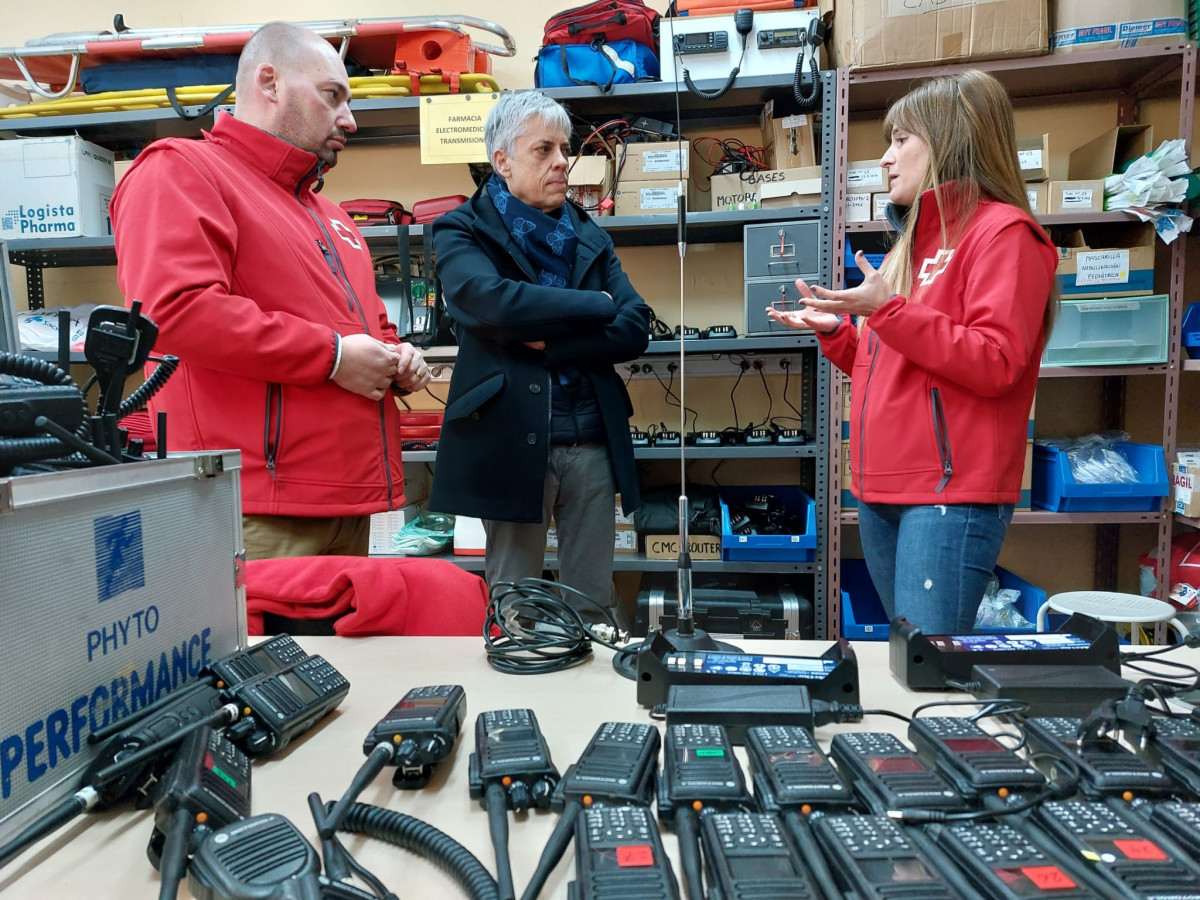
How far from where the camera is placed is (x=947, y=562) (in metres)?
1.22

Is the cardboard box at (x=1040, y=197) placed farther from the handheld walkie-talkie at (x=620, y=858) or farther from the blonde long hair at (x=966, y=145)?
the handheld walkie-talkie at (x=620, y=858)

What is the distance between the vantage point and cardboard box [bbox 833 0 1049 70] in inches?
77.4

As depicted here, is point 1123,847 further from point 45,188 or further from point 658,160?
point 45,188

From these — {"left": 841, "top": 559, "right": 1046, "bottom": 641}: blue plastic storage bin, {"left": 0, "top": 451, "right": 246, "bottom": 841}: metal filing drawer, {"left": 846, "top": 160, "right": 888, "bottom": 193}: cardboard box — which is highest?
{"left": 846, "top": 160, "right": 888, "bottom": 193}: cardboard box

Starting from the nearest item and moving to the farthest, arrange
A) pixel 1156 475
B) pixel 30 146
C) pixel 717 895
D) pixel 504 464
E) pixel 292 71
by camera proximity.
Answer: pixel 717 895 < pixel 292 71 < pixel 504 464 < pixel 1156 475 < pixel 30 146

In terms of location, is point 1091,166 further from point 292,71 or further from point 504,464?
point 292,71

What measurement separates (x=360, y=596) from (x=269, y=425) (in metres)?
0.42

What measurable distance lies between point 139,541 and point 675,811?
50cm

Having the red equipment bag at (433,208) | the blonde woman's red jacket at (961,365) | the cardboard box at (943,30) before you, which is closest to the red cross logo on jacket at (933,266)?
the blonde woman's red jacket at (961,365)

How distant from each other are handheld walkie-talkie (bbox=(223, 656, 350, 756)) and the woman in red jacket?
0.98 m

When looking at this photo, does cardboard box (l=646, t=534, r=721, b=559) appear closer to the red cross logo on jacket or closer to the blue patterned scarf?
the blue patterned scarf

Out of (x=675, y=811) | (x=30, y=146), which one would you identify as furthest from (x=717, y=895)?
(x=30, y=146)

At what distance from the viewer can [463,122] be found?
82.7 inches

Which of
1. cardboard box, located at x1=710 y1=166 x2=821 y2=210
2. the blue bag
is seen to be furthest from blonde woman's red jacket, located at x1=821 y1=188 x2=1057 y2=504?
the blue bag
